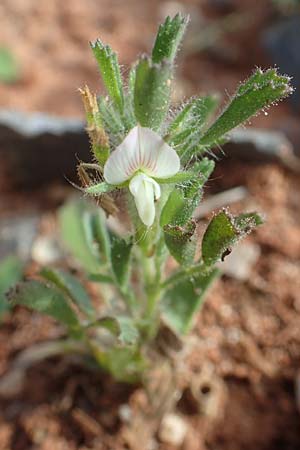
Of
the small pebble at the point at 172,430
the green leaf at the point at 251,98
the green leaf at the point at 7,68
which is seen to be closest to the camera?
the green leaf at the point at 251,98

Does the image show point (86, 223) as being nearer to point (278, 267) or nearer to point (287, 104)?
point (278, 267)

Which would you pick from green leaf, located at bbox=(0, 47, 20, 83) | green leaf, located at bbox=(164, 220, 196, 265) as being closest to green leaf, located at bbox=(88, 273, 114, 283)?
green leaf, located at bbox=(164, 220, 196, 265)

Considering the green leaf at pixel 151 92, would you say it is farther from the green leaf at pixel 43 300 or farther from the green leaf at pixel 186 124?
the green leaf at pixel 43 300

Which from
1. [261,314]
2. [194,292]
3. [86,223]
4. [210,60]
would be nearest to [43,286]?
[86,223]

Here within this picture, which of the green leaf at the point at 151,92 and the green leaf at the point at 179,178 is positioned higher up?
the green leaf at the point at 151,92

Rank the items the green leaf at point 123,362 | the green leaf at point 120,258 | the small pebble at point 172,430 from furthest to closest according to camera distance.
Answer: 1. the small pebble at point 172,430
2. the green leaf at point 123,362
3. the green leaf at point 120,258

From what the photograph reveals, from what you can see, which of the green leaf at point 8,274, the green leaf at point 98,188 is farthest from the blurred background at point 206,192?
the green leaf at point 98,188

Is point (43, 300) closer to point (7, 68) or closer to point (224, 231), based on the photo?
point (224, 231)
